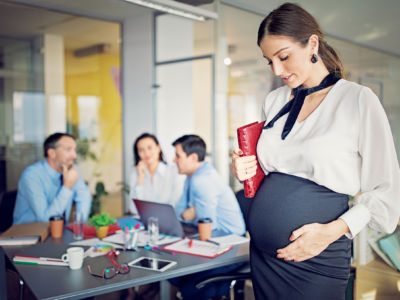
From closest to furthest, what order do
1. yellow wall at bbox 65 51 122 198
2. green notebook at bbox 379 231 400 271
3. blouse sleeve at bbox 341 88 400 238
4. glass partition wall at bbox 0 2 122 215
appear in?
blouse sleeve at bbox 341 88 400 238, green notebook at bbox 379 231 400 271, glass partition wall at bbox 0 2 122 215, yellow wall at bbox 65 51 122 198

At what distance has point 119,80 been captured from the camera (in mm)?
6555

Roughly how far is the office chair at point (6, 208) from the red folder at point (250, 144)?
98.5 inches

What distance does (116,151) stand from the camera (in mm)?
6520

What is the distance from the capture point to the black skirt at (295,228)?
138cm

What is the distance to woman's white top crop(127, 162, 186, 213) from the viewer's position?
4031 millimetres

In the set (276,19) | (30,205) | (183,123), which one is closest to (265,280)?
(276,19)

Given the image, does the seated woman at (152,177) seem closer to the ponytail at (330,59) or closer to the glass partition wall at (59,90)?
the glass partition wall at (59,90)

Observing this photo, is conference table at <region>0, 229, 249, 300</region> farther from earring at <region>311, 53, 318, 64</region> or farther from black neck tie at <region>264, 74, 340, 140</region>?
earring at <region>311, 53, 318, 64</region>

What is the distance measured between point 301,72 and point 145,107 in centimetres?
495

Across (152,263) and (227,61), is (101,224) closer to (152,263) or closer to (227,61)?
(152,263)

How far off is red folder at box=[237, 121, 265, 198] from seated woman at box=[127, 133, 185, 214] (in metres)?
2.51

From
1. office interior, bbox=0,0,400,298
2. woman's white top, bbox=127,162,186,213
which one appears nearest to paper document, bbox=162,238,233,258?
woman's white top, bbox=127,162,186,213

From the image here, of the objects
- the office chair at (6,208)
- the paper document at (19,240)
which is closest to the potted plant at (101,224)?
the paper document at (19,240)

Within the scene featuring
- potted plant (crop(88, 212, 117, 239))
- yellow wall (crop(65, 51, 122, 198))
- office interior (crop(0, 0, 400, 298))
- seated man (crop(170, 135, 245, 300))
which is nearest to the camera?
potted plant (crop(88, 212, 117, 239))
